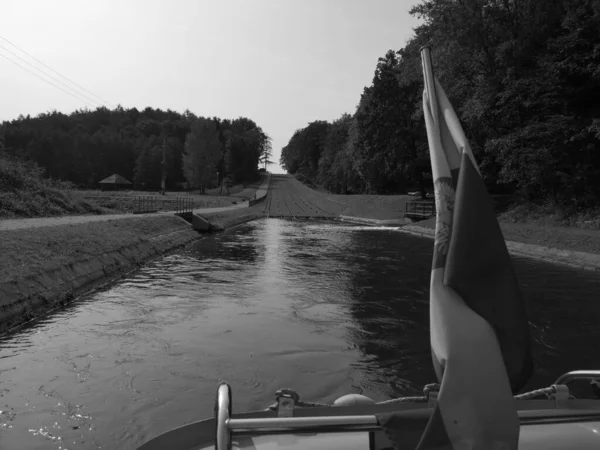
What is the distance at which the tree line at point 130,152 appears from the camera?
291 feet

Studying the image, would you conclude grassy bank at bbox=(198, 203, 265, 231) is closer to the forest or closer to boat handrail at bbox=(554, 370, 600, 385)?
the forest

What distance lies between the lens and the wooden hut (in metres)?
76.2

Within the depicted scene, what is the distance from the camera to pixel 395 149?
165 ft

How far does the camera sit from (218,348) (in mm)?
8250

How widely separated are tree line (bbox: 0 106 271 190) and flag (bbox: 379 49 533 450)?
3266 inches

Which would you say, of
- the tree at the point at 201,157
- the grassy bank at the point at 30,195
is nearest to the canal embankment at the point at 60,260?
the grassy bank at the point at 30,195

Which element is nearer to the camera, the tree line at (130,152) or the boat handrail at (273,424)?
the boat handrail at (273,424)

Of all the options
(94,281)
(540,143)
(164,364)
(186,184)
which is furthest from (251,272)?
(186,184)

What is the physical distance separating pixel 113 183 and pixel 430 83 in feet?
268

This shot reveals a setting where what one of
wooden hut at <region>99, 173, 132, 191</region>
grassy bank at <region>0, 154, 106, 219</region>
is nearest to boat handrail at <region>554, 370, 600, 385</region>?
grassy bank at <region>0, 154, 106, 219</region>

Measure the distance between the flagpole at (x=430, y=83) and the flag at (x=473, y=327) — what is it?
397 millimetres

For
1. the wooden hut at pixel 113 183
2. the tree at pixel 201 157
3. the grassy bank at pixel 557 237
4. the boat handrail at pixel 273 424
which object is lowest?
the grassy bank at pixel 557 237

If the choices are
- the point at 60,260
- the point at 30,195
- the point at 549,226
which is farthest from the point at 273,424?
the point at 549,226

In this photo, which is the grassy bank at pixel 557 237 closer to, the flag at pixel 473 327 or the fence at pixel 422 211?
the fence at pixel 422 211
